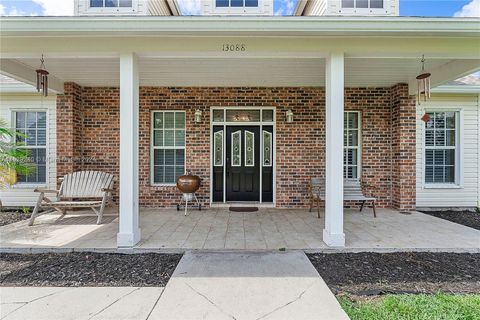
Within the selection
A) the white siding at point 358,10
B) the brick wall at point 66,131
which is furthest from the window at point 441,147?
the brick wall at point 66,131

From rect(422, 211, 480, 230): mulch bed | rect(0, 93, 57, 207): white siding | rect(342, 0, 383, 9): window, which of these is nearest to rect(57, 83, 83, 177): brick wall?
rect(0, 93, 57, 207): white siding

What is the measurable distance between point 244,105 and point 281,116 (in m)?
0.88

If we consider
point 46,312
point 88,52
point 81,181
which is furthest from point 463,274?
point 81,181

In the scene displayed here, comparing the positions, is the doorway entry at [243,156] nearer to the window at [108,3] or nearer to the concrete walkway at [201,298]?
the window at [108,3]

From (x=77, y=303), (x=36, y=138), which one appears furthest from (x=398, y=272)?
(x=36, y=138)

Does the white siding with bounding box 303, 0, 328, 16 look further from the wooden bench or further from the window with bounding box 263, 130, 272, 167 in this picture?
the wooden bench

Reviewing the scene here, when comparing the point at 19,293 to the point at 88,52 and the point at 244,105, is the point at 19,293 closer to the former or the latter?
the point at 88,52

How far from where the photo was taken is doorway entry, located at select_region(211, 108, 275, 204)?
6.12 meters

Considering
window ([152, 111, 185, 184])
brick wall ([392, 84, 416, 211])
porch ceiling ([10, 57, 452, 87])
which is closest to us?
porch ceiling ([10, 57, 452, 87])

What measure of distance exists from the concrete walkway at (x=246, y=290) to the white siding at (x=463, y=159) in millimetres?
4717

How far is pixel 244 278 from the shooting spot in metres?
2.69

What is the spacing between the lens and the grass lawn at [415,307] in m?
2.08

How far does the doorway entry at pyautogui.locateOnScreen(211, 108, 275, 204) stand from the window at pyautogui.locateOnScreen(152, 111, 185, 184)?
0.77 metres

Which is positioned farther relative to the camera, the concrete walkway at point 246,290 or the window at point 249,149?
the window at point 249,149
